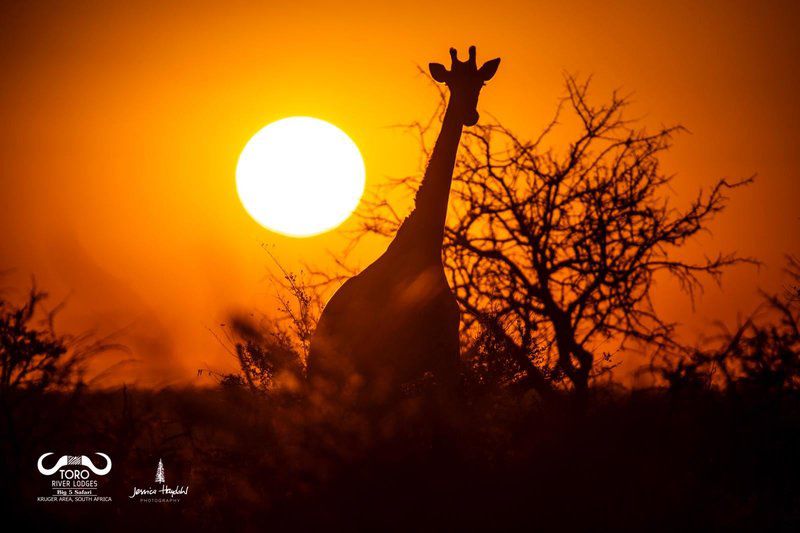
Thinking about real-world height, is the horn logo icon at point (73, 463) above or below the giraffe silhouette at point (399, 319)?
below

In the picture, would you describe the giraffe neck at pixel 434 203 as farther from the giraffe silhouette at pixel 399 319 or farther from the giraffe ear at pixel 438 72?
the giraffe ear at pixel 438 72

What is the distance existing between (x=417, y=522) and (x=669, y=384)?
329 cm

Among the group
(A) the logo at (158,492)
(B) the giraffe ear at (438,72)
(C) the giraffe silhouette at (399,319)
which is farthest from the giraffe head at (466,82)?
(A) the logo at (158,492)

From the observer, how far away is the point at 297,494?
847cm

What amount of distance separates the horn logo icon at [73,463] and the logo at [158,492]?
362 mm

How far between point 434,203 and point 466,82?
6.14 ft

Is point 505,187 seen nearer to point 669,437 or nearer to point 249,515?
point 669,437

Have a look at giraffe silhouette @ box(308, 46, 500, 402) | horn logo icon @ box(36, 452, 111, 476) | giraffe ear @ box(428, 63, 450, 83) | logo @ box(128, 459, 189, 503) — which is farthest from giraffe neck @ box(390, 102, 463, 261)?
horn logo icon @ box(36, 452, 111, 476)

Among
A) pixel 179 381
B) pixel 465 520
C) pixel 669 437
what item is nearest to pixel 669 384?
pixel 669 437

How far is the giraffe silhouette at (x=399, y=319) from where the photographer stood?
9.49 metres

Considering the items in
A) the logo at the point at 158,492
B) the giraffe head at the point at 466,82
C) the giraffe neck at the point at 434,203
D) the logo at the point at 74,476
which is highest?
the giraffe head at the point at 466,82

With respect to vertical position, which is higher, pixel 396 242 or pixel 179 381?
pixel 396 242

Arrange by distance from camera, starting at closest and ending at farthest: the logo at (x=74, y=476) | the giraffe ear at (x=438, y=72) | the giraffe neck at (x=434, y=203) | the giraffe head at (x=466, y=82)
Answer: the logo at (x=74, y=476) < the giraffe neck at (x=434, y=203) < the giraffe head at (x=466, y=82) < the giraffe ear at (x=438, y=72)

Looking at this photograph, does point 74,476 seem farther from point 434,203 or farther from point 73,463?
point 434,203
